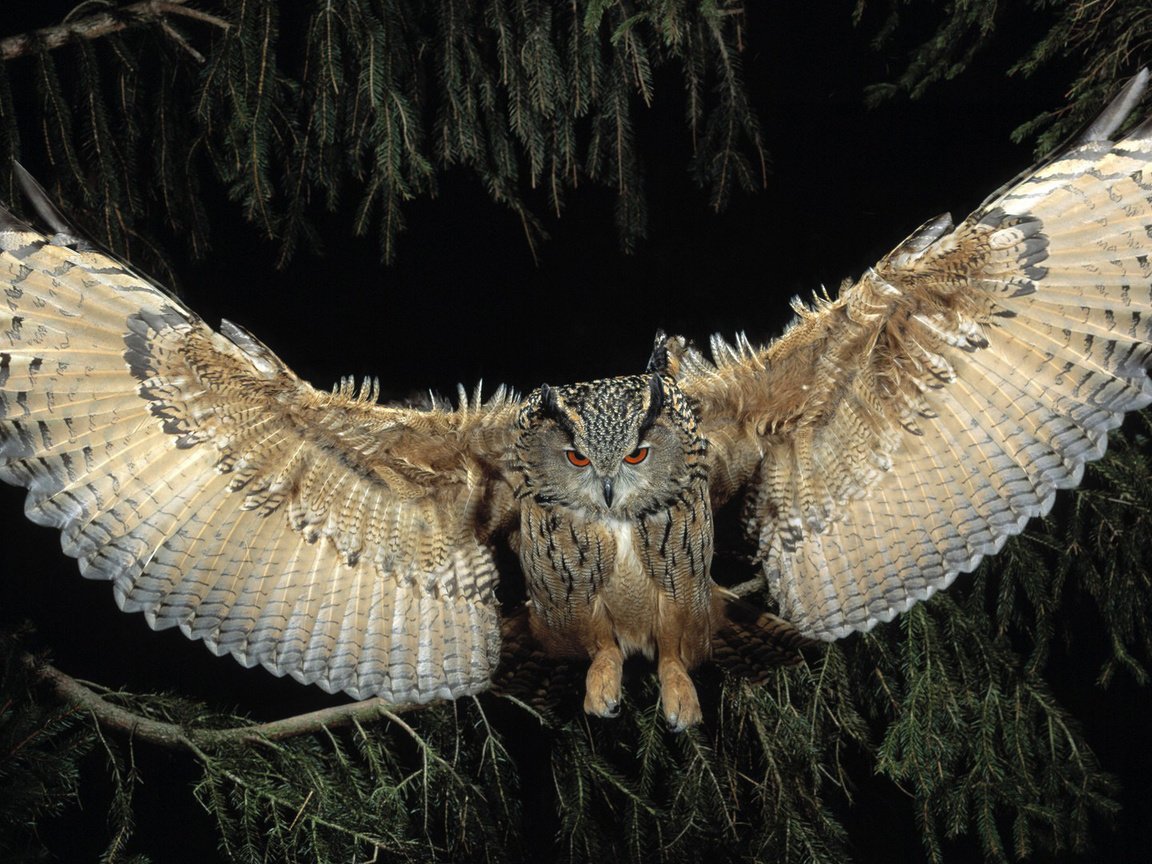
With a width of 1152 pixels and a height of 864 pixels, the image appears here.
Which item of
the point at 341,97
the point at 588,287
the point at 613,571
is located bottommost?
the point at 613,571

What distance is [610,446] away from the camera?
208cm

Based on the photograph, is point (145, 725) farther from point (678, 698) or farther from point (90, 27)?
point (90, 27)

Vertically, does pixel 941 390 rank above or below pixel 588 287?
below

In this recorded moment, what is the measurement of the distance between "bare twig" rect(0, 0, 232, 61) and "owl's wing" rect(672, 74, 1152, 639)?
1522 millimetres

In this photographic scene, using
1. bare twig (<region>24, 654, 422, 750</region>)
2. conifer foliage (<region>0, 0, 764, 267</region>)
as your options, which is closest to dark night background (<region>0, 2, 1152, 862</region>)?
conifer foliage (<region>0, 0, 764, 267</region>)

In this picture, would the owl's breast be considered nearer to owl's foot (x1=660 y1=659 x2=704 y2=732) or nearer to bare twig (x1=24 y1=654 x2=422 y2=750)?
owl's foot (x1=660 y1=659 x2=704 y2=732)

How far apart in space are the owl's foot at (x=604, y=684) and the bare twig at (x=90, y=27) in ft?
6.04

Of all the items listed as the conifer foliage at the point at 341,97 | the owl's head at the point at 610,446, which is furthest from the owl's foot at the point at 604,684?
the conifer foliage at the point at 341,97

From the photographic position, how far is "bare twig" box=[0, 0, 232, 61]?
8.48ft

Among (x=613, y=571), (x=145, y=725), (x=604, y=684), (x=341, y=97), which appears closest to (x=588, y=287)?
(x=341, y=97)

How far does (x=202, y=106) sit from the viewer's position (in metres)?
2.50

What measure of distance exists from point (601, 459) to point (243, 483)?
81cm

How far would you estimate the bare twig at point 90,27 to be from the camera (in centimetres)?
258

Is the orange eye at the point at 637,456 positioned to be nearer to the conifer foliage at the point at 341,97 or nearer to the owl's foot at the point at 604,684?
the owl's foot at the point at 604,684
